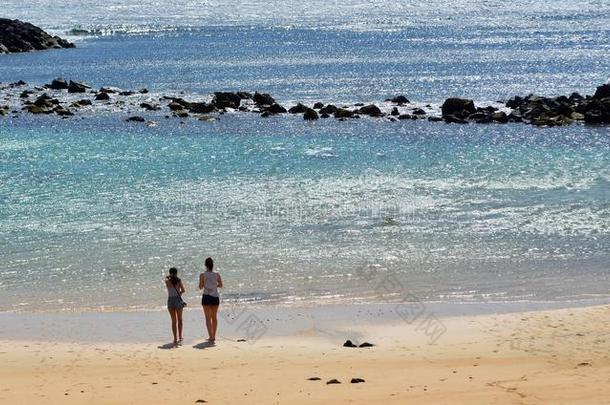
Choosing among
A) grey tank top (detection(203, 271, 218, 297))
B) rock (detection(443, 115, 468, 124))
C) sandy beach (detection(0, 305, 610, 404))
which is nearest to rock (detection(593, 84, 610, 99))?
rock (detection(443, 115, 468, 124))

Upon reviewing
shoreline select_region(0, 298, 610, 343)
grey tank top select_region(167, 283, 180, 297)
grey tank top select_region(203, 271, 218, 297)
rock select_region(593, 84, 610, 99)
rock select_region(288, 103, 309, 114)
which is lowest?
shoreline select_region(0, 298, 610, 343)

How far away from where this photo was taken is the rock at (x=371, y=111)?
2005 inches

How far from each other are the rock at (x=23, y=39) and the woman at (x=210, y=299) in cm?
8200

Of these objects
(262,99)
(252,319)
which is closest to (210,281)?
(252,319)

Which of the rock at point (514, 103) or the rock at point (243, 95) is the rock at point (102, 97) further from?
the rock at point (514, 103)

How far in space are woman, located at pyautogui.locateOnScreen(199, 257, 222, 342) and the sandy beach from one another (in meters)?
0.32

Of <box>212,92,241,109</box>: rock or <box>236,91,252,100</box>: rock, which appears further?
<box>236,91,252,100</box>: rock

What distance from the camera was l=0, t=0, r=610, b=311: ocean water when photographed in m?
23.2

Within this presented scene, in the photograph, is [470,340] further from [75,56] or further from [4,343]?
[75,56]

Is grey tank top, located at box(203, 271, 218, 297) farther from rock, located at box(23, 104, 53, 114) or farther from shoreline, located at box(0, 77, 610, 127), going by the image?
rock, located at box(23, 104, 53, 114)

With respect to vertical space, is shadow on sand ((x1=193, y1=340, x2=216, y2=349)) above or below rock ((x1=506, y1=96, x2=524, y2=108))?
below

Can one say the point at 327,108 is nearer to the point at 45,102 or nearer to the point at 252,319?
the point at 45,102

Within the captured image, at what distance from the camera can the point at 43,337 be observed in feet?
62.2

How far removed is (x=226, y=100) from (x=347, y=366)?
39.1 m
